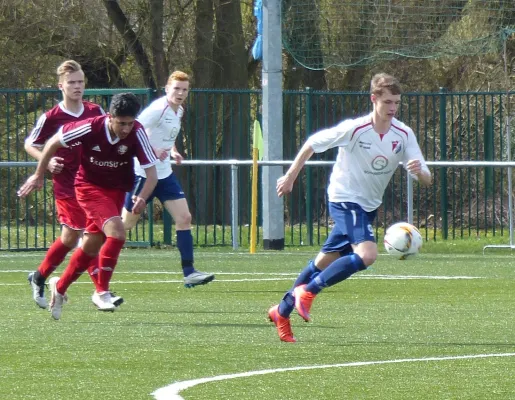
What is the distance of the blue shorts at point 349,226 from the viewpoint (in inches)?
348

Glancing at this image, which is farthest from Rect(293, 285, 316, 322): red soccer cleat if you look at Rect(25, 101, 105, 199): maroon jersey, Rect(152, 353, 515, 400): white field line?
Rect(25, 101, 105, 199): maroon jersey

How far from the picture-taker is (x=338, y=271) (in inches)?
341

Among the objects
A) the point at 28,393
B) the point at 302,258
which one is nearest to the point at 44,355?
the point at 28,393

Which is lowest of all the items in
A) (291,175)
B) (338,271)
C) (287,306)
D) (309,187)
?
(287,306)

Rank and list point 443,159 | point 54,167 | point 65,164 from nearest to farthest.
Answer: point 54,167 < point 65,164 < point 443,159

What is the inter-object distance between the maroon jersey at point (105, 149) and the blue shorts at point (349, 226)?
1.47 meters

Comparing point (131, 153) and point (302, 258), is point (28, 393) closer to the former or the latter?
point (131, 153)

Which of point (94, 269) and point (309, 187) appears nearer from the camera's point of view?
point (94, 269)

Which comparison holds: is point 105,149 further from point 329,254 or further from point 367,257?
point 367,257

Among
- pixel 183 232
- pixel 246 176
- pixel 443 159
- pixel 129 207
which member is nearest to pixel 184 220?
pixel 183 232

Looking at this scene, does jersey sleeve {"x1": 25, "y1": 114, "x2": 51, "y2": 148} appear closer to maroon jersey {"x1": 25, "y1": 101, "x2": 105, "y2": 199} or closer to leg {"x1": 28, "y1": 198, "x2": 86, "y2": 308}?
maroon jersey {"x1": 25, "y1": 101, "x2": 105, "y2": 199}

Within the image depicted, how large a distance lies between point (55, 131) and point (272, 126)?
7.67 meters

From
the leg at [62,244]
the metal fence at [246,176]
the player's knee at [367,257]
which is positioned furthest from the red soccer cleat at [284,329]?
the metal fence at [246,176]

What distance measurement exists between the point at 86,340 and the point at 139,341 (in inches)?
13.5
